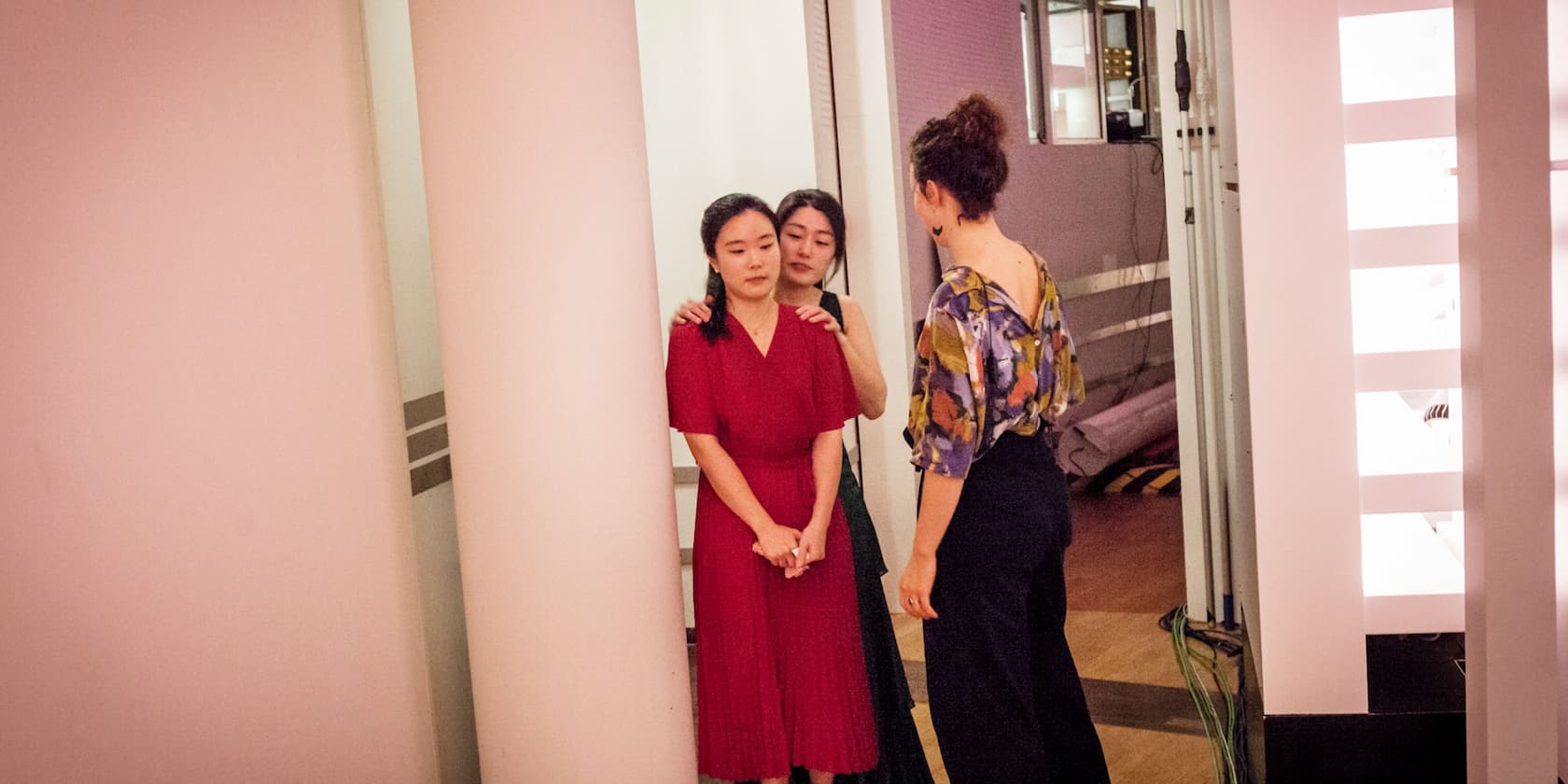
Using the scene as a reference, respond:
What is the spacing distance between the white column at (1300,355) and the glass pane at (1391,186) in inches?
3.9

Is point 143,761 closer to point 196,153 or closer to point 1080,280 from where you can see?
point 196,153

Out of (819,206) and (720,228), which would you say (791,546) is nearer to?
(720,228)

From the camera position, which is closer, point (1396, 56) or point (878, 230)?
point (1396, 56)

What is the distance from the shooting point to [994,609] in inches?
106

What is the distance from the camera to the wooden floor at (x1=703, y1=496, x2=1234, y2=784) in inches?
136

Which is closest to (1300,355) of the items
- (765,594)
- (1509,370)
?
(1509,370)

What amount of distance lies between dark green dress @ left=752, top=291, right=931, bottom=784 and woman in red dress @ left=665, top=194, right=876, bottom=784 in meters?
0.24

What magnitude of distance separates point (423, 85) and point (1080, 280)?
19.4 feet

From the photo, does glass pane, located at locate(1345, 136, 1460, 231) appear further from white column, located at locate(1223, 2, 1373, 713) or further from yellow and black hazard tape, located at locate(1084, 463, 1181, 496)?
yellow and black hazard tape, located at locate(1084, 463, 1181, 496)

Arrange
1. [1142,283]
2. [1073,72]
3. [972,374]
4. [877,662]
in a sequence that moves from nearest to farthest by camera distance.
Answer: [972,374] < [877,662] < [1073,72] < [1142,283]

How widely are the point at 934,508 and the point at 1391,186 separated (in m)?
1.27

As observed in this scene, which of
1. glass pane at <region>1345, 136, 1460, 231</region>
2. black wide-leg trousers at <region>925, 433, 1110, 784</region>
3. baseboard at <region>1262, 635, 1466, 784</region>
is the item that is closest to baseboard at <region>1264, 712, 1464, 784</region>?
baseboard at <region>1262, 635, 1466, 784</region>

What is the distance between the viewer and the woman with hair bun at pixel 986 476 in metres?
2.61

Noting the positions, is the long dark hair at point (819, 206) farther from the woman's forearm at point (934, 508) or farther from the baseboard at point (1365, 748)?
the baseboard at point (1365, 748)
